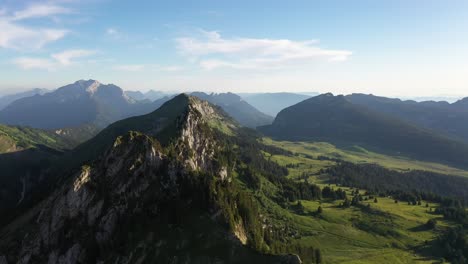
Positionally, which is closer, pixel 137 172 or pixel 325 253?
pixel 137 172

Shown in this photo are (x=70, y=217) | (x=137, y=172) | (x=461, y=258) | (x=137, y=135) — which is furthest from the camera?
(x=461, y=258)

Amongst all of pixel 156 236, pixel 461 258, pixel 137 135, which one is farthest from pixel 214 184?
pixel 461 258

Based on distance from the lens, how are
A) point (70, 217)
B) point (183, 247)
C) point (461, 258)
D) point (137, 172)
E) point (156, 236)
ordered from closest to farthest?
point (183, 247) → point (156, 236) → point (70, 217) → point (137, 172) → point (461, 258)

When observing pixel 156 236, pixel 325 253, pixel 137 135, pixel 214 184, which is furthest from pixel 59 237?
pixel 325 253

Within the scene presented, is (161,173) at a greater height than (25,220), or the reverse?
(161,173)

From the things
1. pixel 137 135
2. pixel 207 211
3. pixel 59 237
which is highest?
pixel 137 135

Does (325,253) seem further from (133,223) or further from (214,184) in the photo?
(133,223)
